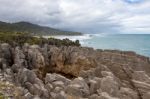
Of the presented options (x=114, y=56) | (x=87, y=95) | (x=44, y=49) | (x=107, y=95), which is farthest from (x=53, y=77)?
(x=44, y=49)

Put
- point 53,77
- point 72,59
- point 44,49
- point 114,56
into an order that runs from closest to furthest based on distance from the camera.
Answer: point 53,77
point 114,56
point 72,59
point 44,49

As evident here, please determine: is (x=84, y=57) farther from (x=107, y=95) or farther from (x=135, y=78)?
(x=107, y=95)

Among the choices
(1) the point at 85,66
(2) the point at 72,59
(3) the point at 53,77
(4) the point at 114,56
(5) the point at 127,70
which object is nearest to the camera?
(3) the point at 53,77

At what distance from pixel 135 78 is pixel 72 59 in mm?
21382

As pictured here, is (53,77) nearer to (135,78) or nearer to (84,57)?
(135,78)

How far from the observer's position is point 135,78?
72.2 feet

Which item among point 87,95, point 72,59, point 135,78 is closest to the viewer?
point 87,95

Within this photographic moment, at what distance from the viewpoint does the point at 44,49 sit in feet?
153

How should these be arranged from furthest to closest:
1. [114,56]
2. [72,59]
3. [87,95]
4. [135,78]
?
[72,59] → [114,56] → [135,78] → [87,95]

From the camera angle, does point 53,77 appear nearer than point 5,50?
Yes

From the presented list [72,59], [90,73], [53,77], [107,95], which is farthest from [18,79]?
[72,59]

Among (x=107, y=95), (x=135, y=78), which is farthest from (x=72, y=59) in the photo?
(x=107, y=95)

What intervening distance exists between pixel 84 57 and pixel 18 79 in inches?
685

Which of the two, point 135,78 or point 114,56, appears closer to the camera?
point 135,78
